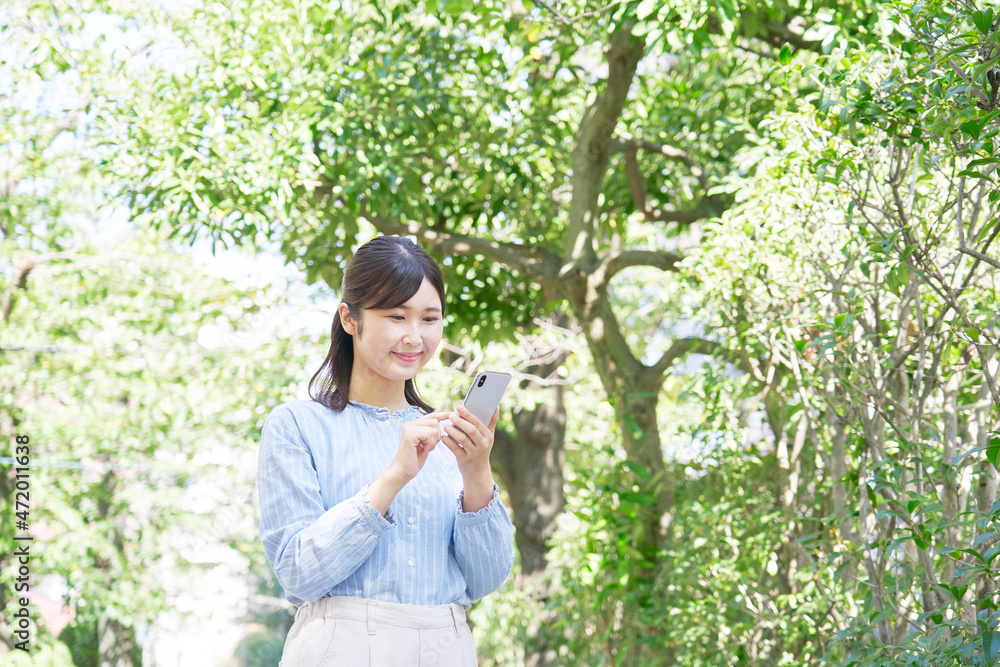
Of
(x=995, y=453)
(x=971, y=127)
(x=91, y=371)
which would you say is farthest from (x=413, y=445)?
(x=91, y=371)

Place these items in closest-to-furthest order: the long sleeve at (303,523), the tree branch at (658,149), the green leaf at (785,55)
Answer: the long sleeve at (303,523) → the green leaf at (785,55) → the tree branch at (658,149)

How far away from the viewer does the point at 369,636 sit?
3.73 ft

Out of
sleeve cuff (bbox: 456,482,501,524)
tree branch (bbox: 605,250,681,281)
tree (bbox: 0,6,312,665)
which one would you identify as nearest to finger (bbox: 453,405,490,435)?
sleeve cuff (bbox: 456,482,501,524)

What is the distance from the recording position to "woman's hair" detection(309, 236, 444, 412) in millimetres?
1278

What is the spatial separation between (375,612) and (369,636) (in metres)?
0.03

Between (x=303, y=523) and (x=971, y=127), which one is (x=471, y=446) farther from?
(x=971, y=127)

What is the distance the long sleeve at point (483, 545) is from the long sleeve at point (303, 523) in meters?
0.15

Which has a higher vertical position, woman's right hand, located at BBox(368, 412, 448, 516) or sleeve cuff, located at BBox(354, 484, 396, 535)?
woman's right hand, located at BBox(368, 412, 448, 516)

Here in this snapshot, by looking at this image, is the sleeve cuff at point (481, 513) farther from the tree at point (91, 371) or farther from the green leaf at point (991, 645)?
the tree at point (91, 371)

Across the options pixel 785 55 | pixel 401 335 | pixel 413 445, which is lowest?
pixel 413 445

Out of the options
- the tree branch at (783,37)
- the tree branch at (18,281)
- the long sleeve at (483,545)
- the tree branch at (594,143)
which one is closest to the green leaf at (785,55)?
the tree branch at (783,37)

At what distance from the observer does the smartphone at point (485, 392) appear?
3.97 feet

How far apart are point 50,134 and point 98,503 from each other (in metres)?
2.85

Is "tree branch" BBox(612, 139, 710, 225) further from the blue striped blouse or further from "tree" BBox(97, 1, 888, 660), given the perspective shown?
the blue striped blouse
